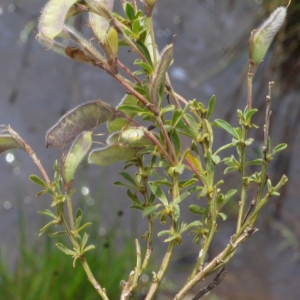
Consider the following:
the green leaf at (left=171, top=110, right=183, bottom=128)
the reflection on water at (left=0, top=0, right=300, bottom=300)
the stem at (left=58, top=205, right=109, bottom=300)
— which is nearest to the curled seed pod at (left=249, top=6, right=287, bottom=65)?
the green leaf at (left=171, top=110, right=183, bottom=128)

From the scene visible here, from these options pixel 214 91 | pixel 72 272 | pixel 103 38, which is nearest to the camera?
pixel 103 38

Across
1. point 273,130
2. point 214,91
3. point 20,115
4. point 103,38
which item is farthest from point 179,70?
point 103,38

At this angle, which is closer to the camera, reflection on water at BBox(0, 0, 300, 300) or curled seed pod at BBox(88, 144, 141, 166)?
curled seed pod at BBox(88, 144, 141, 166)

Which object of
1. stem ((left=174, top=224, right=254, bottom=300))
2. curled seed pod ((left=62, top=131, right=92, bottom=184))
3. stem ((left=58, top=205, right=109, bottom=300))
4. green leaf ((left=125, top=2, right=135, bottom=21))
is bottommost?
stem ((left=174, top=224, right=254, bottom=300))

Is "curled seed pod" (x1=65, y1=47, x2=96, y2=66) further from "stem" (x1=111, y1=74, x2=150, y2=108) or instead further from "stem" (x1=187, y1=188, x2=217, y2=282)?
"stem" (x1=187, y1=188, x2=217, y2=282)

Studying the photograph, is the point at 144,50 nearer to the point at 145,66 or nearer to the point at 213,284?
the point at 145,66

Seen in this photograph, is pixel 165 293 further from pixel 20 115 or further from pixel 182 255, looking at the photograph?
pixel 20 115
